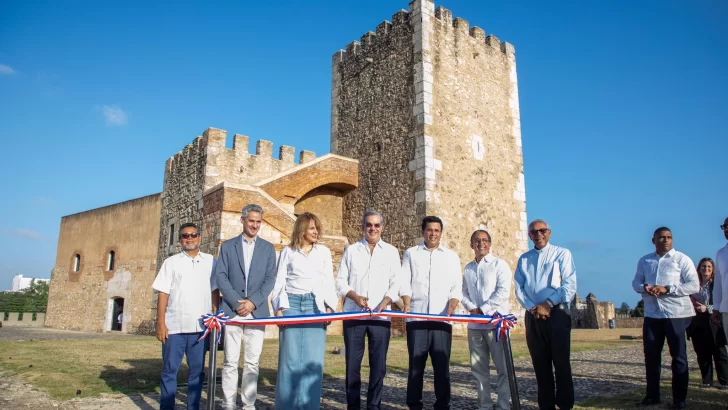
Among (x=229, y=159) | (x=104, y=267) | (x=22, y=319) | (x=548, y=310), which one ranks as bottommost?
(x=22, y=319)

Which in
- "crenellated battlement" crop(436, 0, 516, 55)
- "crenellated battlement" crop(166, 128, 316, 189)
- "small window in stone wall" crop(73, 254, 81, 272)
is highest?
"crenellated battlement" crop(436, 0, 516, 55)

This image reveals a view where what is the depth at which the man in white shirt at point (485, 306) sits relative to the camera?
15.2 ft

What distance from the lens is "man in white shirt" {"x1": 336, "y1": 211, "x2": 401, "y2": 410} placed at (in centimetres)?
446

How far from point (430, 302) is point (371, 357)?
2.30ft

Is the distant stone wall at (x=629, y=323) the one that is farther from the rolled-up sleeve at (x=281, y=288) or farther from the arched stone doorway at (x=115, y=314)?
the rolled-up sleeve at (x=281, y=288)

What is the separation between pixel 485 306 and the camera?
4938 millimetres

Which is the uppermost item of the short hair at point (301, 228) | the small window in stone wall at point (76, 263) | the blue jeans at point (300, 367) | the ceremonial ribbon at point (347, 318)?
the small window in stone wall at point (76, 263)

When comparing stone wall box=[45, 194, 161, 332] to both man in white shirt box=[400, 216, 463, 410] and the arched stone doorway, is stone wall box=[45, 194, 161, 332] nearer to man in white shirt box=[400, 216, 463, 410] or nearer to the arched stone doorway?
the arched stone doorway

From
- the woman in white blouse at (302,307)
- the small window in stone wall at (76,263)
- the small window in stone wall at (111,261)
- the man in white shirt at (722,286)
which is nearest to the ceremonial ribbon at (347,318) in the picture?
the woman in white blouse at (302,307)

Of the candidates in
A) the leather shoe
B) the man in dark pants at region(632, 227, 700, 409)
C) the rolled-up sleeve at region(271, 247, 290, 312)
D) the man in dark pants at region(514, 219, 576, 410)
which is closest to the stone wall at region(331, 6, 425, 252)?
the man in dark pants at region(632, 227, 700, 409)

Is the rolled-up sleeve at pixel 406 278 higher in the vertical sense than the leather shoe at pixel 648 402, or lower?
higher

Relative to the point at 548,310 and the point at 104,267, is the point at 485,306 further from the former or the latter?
the point at 104,267

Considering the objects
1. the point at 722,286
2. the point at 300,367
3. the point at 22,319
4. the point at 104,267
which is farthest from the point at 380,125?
the point at 22,319

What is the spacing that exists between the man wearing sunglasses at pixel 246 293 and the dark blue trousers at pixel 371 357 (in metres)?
0.81
